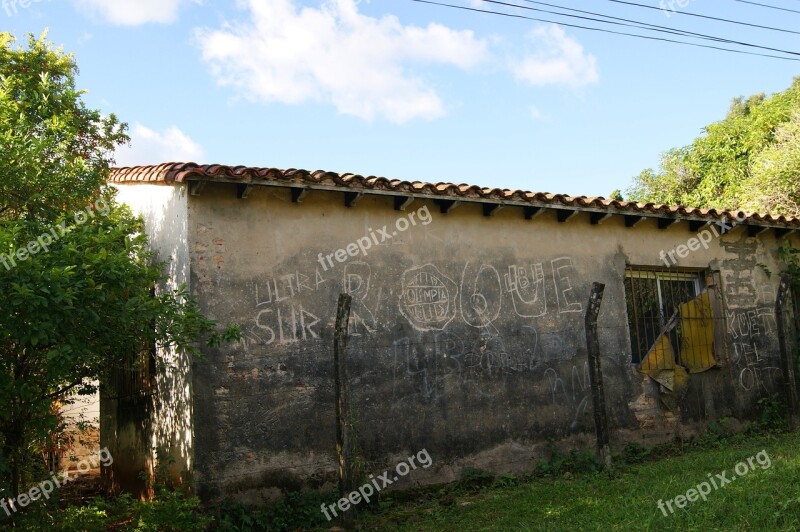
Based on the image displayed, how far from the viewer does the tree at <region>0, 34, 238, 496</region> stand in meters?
5.03

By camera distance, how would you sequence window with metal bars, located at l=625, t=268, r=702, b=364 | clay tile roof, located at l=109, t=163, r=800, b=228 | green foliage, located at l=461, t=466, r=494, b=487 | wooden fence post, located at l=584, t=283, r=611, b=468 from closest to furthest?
clay tile roof, located at l=109, t=163, r=800, b=228
wooden fence post, located at l=584, t=283, r=611, b=468
green foliage, located at l=461, t=466, r=494, b=487
window with metal bars, located at l=625, t=268, r=702, b=364

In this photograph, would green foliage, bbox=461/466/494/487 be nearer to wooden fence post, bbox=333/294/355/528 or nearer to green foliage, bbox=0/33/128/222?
wooden fence post, bbox=333/294/355/528

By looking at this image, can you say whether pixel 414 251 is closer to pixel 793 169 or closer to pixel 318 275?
pixel 318 275

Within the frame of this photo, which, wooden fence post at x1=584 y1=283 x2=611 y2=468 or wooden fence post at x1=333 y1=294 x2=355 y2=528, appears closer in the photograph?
wooden fence post at x1=333 y1=294 x2=355 y2=528

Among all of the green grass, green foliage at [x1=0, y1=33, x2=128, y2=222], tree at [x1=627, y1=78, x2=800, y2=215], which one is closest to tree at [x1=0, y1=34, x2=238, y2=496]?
green foliage at [x1=0, y1=33, x2=128, y2=222]

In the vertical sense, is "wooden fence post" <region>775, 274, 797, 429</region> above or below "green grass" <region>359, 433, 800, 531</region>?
above

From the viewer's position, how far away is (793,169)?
16141 millimetres

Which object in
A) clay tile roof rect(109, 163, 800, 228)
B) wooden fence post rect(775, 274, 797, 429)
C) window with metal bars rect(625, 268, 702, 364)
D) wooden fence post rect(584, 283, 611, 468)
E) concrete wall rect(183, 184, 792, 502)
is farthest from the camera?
wooden fence post rect(775, 274, 797, 429)

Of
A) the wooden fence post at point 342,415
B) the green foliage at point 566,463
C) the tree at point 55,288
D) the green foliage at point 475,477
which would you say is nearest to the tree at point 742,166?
the green foliage at point 566,463

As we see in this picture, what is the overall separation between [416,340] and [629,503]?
2.86 m

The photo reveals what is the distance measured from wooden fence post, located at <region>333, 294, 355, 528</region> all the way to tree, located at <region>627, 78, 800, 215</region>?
13.5m

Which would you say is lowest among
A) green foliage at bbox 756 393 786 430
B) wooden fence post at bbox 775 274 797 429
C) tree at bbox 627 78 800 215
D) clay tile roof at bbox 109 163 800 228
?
green foliage at bbox 756 393 786 430

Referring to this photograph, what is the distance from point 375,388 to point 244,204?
2.42 metres

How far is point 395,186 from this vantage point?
7.86 meters
